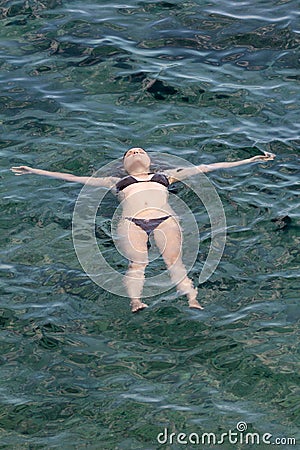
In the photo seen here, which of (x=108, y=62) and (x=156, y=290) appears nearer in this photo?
(x=156, y=290)

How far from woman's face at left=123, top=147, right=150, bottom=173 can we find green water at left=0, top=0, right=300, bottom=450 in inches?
26.6

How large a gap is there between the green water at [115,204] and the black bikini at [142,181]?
38 cm

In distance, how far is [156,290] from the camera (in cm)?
1060

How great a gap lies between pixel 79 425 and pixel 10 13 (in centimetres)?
1128

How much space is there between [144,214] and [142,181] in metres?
0.78

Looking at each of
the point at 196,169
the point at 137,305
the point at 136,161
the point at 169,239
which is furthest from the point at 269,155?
the point at 137,305

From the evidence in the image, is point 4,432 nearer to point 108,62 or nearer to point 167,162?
point 167,162

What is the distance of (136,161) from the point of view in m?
12.6

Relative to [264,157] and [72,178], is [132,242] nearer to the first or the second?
[72,178]

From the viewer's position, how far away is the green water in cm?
905

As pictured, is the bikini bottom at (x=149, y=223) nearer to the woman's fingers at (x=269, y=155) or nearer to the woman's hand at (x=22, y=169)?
the woman's hand at (x=22, y=169)

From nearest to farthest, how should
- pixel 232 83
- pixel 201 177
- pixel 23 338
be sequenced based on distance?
1. pixel 23 338
2. pixel 201 177
3. pixel 232 83

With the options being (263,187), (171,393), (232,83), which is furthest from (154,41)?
(171,393)

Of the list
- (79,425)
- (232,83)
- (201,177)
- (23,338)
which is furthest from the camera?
(232,83)
